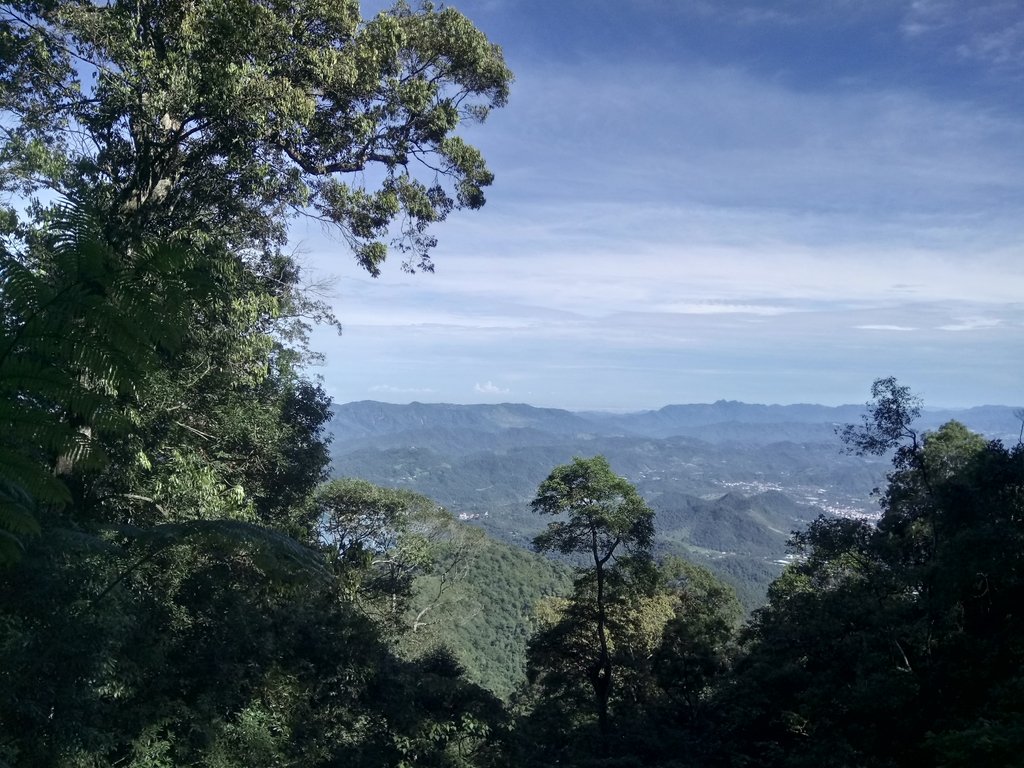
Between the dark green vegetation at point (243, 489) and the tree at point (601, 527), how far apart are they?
2.02 metres

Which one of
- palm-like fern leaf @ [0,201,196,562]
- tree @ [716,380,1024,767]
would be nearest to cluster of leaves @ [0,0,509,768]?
palm-like fern leaf @ [0,201,196,562]

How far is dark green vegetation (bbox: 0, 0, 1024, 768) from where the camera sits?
3863 millimetres

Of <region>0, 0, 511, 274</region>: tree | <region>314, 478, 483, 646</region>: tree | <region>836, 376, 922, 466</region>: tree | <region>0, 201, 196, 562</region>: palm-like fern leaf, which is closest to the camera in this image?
<region>0, 201, 196, 562</region>: palm-like fern leaf

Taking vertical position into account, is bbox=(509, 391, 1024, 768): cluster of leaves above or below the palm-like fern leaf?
below

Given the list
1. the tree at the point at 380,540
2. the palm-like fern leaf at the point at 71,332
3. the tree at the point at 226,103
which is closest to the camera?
the palm-like fern leaf at the point at 71,332

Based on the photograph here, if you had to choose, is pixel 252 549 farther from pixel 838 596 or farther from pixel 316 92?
pixel 838 596

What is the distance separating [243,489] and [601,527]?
859cm

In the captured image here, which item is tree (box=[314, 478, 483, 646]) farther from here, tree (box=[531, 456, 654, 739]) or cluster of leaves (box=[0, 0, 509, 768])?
cluster of leaves (box=[0, 0, 509, 768])

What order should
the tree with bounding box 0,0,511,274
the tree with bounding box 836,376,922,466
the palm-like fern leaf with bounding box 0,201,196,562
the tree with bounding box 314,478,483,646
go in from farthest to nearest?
1. the tree with bounding box 314,478,483,646
2. the tree with bounding box 836,376,922,466
3. the tree with bounding box 0,0,511,274
4. the palm-like fern leaf with bounding box 0,201,196,562

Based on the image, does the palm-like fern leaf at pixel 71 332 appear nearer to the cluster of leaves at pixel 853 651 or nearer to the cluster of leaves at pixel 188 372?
the cluster of leaves at pixel 188 372

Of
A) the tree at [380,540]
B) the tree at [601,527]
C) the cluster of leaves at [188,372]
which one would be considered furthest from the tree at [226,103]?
the tree at [380,540]

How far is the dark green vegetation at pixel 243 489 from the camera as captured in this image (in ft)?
12.7

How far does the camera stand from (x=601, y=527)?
15133mm

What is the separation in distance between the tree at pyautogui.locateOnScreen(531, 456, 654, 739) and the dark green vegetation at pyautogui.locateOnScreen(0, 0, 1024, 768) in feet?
6.62
